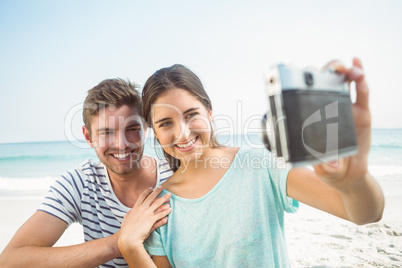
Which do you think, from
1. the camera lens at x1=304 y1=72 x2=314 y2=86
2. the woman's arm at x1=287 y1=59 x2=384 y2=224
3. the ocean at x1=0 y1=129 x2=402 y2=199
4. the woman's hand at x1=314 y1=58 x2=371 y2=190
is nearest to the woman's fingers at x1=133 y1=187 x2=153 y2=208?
the woman's arm at x1=287 y1=59 x2=384 y2=224

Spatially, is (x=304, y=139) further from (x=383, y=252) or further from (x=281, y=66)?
(x=383, y=252)

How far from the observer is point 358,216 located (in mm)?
1112

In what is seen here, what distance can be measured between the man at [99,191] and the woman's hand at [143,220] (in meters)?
0.14

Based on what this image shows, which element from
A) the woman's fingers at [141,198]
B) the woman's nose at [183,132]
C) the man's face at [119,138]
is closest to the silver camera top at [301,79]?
the woman's nose at [183,132]

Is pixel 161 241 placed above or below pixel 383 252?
above

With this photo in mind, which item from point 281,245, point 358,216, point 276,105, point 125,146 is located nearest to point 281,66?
point 276,105

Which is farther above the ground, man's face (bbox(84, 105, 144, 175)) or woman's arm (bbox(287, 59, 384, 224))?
man's face (bbox(84, 105, 144, 175))

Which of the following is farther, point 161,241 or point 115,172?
point 115,172

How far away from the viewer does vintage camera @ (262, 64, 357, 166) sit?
80cm

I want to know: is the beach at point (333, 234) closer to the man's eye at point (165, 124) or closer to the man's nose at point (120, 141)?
the man's nose at point (120, 141)

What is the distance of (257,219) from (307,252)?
2.44 metres

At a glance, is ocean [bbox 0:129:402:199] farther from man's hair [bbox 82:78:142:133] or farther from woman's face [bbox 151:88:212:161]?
woman's face [bbox 151:88:212:161]

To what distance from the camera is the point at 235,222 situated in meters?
1.62

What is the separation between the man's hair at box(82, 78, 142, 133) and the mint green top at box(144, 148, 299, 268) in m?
0.99
